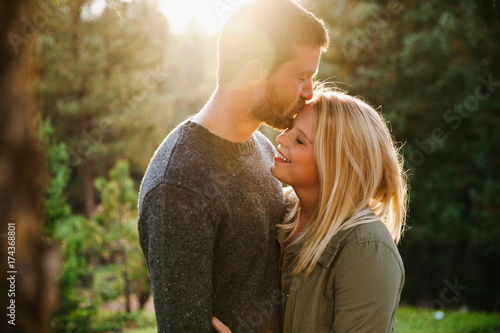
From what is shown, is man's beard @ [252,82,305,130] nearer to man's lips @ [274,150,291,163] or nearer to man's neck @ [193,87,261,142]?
man's neck @ [193,87,261,142]

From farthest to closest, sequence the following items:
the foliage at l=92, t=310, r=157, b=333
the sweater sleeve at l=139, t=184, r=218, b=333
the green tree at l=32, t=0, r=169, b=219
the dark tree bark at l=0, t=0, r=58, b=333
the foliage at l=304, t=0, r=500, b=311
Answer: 1. the green tree at l=32, t=0, r=169, b=219
2. the foliage at l=304, t=0, r=500, b=311
3. the foliage at l=92, t=310, r=157, b=333
4. the sweater sleeve at l=139, t=184, r=218, b=333
5. the dark tree bark at l=0, t=0, r=58, b=333

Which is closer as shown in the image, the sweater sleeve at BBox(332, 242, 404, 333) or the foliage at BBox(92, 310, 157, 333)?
the sweater sleeve at BBox(332, 242, 404, 333)

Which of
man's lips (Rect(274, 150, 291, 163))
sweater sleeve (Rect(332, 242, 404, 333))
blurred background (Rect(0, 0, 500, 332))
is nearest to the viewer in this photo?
sweater sleeve (Rect(332, 242, 404, 333))

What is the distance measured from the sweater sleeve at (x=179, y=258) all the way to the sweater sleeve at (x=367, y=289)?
634 millimetres

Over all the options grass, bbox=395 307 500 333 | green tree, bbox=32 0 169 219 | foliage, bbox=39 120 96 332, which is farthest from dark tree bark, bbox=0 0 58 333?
green tree, bbox=32 0 169 219

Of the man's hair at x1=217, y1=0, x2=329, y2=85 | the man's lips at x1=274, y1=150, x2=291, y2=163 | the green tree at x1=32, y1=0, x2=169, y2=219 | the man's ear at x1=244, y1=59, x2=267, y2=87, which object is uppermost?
the green tree at x1=32, y1=0, x2=169, y2=219

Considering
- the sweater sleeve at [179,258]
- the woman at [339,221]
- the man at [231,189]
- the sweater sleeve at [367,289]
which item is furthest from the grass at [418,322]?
the sweater sleeve at [179,258]

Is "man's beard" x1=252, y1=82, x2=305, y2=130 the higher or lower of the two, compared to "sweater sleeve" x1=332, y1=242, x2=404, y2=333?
higher

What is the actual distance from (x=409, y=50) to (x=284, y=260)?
11332 mm

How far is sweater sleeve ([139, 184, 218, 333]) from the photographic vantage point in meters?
1.66

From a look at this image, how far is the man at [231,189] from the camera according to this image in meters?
1.68

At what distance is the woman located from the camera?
6.35 feet

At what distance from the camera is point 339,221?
2154 mm

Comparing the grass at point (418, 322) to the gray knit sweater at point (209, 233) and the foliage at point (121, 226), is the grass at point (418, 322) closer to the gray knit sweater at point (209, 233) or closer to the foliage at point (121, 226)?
the foliage at point (121, 226)
